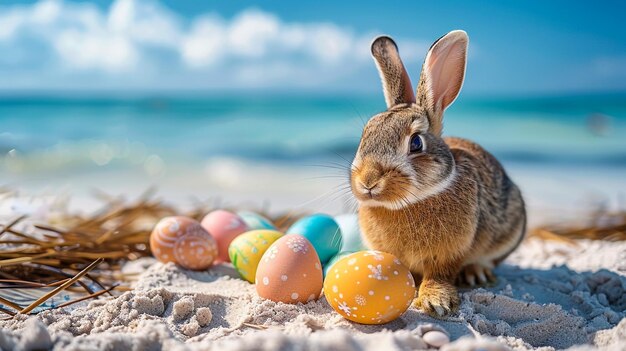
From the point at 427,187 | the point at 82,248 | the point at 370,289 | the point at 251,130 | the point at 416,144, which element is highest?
the point at 416,144

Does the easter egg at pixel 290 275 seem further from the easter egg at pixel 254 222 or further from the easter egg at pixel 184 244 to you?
the easter egg at pixel 254 222

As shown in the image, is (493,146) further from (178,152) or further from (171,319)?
(171,319)

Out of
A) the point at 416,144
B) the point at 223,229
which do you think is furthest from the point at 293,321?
the point at 223,229

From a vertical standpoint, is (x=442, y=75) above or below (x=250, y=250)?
above

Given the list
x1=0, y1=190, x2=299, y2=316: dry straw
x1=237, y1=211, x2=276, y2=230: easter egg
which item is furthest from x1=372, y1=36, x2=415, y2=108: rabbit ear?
x1=0, y1=190, x2=299, y2=316: dry straw

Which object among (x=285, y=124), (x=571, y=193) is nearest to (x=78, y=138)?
(x=285, y=124)

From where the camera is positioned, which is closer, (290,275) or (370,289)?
(370,289)

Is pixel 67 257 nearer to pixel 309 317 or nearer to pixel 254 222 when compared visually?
pixel 254 222
